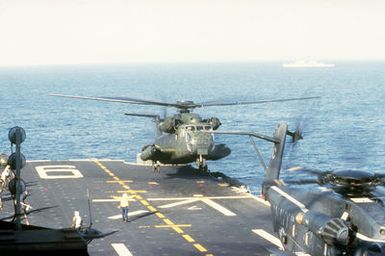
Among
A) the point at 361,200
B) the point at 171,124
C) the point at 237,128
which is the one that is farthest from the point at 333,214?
the point at 237,128

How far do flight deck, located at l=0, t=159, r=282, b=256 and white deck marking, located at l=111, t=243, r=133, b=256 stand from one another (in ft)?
0.05

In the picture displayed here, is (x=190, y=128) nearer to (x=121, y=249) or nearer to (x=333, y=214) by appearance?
(x=121, y=249)

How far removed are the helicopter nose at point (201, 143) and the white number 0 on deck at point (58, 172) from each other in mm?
11796

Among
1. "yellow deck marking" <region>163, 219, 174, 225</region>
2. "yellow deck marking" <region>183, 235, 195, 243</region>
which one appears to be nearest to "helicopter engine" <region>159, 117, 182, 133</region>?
"yellow deck marking" <region>163, 219, 174, 225</region>

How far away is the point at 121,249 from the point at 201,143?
53.4 feet

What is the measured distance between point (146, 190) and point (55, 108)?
126 m

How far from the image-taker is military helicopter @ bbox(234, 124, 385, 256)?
22.4 m

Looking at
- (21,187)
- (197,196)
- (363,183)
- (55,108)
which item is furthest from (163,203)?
(55,108)

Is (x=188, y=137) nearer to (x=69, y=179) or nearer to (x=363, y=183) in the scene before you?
(x=69, y=179)

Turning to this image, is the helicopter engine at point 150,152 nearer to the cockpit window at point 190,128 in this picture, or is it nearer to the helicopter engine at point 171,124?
the helicopter engine at point 171,124

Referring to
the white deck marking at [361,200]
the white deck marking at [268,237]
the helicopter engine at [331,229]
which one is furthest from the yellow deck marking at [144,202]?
the white deck marking at [361,200]

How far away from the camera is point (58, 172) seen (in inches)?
2313

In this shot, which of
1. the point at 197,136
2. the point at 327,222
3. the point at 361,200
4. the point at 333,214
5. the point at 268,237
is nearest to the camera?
the point at 327,222

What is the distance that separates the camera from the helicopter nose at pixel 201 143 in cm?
4944
